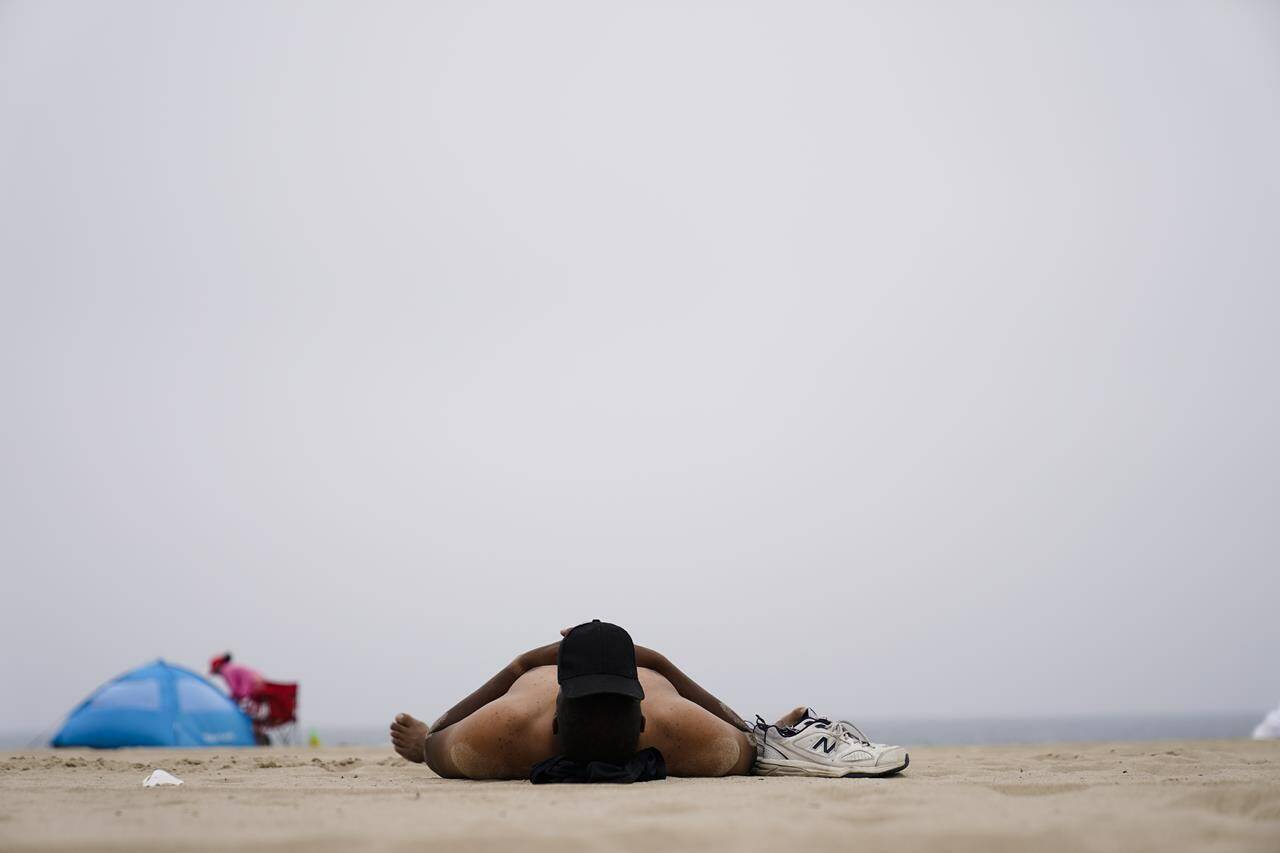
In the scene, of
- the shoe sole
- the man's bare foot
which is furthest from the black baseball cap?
the man's bare foot

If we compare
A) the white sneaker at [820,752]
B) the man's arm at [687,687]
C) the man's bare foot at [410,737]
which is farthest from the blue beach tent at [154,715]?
the white sneaker at [820,752]

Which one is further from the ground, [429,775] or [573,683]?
[573,683]

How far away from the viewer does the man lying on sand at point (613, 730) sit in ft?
12.7

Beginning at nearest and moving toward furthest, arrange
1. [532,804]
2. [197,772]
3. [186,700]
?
[532,804]
[197,772]
[186,700]

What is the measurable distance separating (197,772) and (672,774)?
2.55 m

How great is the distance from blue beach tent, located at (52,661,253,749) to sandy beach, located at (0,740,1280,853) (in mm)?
7968

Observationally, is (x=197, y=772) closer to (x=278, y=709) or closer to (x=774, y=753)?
(x=774, y=753)

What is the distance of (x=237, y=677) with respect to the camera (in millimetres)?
13469

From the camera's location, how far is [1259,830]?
2.30 meters

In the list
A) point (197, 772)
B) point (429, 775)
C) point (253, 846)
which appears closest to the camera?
point (253, 846)

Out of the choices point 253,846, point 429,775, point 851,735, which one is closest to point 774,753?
point 851,735

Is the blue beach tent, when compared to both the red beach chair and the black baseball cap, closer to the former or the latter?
the red beach chair

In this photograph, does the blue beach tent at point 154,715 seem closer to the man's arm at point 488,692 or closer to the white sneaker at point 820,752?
the man's arm at point 488,692

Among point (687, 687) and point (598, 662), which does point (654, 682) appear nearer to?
point (687, 687)
